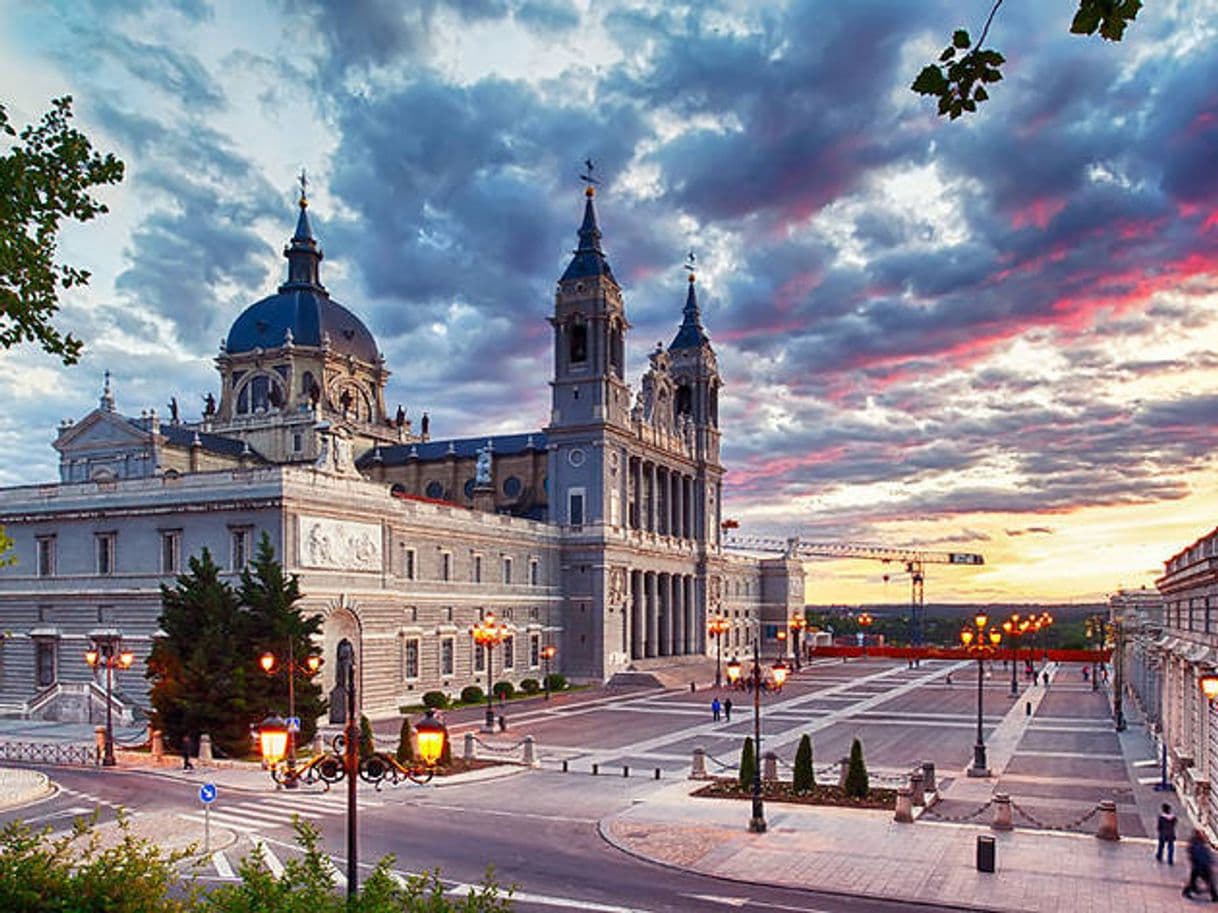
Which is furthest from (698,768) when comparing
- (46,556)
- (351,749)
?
(46,556)

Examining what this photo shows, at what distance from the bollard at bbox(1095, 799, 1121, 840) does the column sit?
6562 cm

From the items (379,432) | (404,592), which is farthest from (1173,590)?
(379,432)

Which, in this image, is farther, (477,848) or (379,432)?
(379,432)

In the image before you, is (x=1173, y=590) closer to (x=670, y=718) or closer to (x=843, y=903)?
(x=843, y=903)

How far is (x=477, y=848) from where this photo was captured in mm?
27000

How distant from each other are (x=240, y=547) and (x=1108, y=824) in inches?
1543

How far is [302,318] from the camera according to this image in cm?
9438

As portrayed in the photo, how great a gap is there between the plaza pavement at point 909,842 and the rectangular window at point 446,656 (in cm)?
2514

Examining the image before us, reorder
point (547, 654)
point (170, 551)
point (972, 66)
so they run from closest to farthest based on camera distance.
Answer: point (972, 66) → point (170, 551) → point (547, 654)

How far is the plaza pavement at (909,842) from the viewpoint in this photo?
22.9 meters

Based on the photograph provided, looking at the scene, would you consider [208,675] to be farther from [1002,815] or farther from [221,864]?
[1002,815]

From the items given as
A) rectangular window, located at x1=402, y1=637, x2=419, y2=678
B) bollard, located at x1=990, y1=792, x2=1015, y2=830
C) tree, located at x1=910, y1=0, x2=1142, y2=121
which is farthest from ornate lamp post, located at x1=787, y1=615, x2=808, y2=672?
tree, located at x1=910, y1=0, x2=1142, y2=121

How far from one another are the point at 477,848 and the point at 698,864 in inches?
221

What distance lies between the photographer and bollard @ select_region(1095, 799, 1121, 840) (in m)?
27.6
